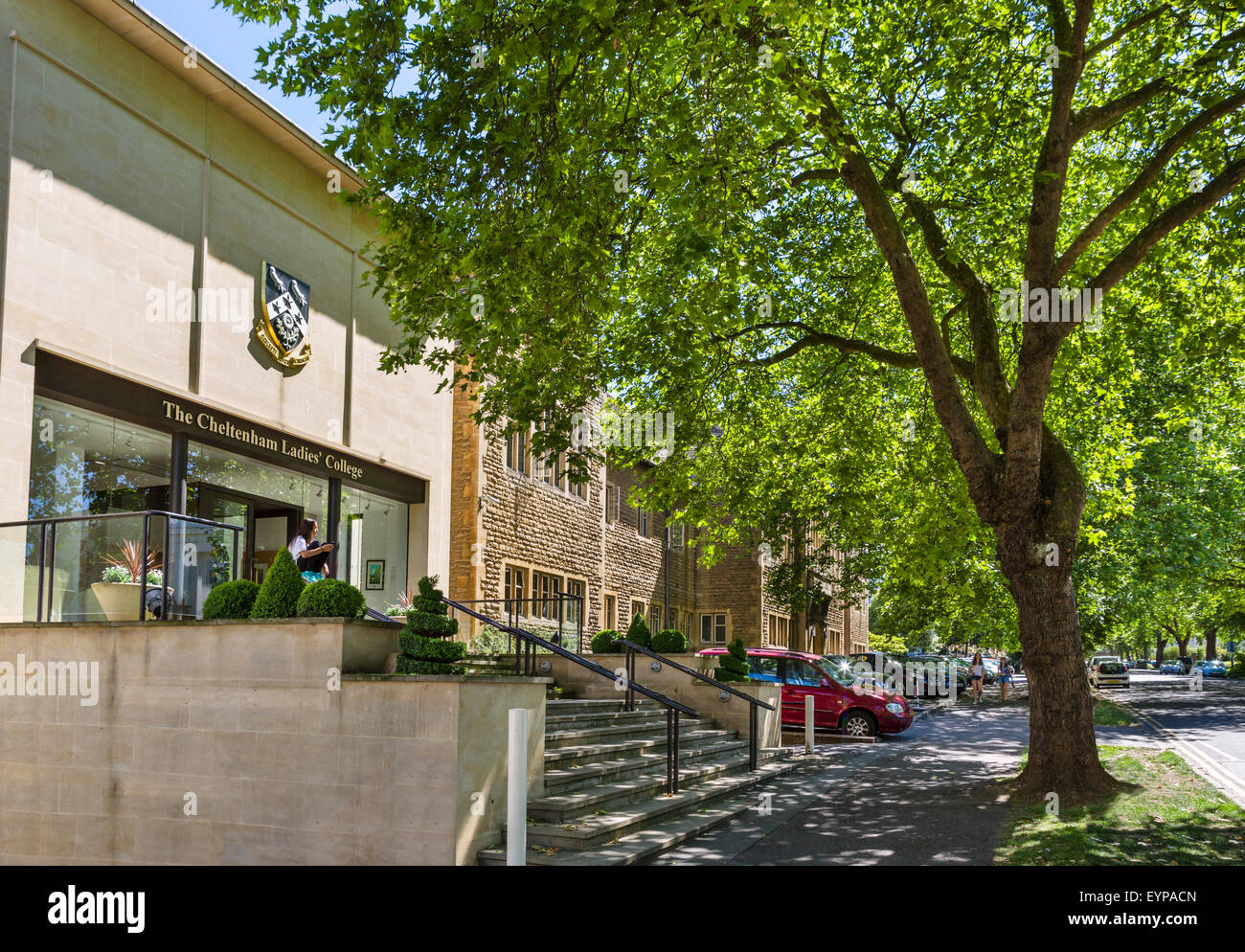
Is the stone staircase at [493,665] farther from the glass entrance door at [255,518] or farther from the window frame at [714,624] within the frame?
the window frame at [714,624]

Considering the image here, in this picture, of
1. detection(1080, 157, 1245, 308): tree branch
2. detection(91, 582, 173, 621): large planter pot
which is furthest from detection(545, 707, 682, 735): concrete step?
detection(1080, 157, 1245, 308): tree branch

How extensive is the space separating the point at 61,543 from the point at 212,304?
4939mm

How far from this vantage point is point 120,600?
34.6 ft

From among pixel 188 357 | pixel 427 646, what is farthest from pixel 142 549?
pixel 188 357

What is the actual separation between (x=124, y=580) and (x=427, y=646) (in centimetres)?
402

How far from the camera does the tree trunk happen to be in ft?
38.1

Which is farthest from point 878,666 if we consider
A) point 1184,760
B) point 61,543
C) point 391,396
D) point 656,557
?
point 61,543

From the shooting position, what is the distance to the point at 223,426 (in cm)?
1487

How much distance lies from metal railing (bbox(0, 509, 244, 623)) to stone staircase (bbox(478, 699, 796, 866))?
438 cm

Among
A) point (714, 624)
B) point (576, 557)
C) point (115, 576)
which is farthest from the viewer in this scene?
point (714, 624)

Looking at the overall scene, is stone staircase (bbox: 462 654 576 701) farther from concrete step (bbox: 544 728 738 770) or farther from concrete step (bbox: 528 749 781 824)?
concrete step (bbox: 528 749 781 824)

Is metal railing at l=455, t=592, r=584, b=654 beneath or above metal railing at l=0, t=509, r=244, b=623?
beneath

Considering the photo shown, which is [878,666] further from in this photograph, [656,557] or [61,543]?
[61,543]

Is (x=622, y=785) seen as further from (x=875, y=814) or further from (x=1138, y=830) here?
(x=1138, y=830)
